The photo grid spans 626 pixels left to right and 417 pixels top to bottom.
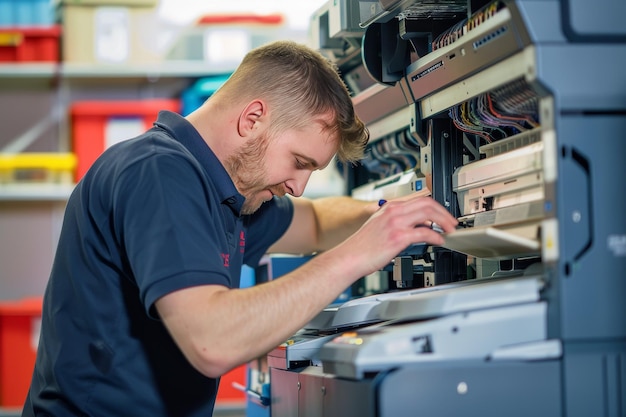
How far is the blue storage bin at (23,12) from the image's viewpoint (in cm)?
456

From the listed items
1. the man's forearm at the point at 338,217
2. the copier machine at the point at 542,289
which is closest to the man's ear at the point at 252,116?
the copier machine at the point at 542,289

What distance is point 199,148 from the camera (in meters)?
1.98

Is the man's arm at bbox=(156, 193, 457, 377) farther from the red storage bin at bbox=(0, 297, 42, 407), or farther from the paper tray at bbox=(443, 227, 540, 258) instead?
the red storage bin at bbox=(0, 297, 42, 407)

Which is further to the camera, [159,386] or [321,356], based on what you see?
[159,386]

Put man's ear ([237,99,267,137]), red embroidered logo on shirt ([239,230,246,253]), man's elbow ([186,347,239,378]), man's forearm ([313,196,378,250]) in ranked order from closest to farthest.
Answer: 1. man's elbow ([186,347,239,378])
2. man's ear ([237,99,267,137])
3. red embroidered logo on shirt ([239,230,246,253])
4. man's forearm ([313,196,378,250])

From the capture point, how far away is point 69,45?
173 inches

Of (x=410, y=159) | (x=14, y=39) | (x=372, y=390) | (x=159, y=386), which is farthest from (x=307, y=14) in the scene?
(x=372, y=390)

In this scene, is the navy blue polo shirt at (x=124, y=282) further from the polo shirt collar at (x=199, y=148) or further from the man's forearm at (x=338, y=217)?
the man's forearm at (x=338, y=217)

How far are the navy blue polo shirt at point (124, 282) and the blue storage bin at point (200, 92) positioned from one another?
230cm

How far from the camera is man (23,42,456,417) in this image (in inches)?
63.6

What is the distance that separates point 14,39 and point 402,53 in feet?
9.01

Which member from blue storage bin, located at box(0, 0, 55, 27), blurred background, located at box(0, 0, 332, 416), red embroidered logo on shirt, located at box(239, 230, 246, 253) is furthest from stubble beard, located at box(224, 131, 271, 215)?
blue storage bin, located at box(0, 0, 55, 27)

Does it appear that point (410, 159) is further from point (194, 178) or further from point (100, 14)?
point (100, 14)

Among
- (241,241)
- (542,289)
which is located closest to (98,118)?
(241,241)
